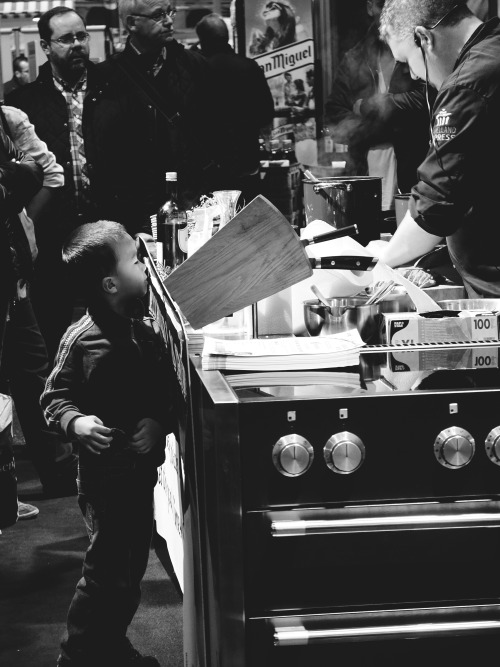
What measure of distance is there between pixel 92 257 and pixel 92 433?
0.44m

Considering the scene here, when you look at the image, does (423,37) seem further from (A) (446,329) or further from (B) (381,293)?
(A) (446,329)

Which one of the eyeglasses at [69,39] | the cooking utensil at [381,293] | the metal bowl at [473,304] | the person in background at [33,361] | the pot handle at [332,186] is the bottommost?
the person in background at [33,361]

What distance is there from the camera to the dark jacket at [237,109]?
233 inches

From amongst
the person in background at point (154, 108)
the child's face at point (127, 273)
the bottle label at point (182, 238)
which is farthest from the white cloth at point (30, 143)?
the child's face at point (127, 273)

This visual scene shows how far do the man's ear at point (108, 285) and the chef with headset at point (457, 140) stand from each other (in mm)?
768

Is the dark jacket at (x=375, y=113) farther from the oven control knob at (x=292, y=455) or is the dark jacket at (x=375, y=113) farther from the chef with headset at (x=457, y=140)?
the oven control knob at (x=292, y=455)

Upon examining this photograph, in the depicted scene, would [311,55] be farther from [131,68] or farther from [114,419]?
[114,419]

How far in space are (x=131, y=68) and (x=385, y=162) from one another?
6.72ft

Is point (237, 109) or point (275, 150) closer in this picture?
point (237, 109)

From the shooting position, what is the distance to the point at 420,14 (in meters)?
2.58

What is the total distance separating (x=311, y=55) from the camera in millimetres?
7574

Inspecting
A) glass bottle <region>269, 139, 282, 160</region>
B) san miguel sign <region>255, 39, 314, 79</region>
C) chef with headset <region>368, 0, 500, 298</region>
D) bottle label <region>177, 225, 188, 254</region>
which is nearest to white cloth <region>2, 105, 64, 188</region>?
bottle label <region>177, 225, 188, 254</region>

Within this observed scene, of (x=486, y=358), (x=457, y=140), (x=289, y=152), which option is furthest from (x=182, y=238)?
(x=289, y=152)

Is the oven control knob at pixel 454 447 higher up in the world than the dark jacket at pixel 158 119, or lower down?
lower down
